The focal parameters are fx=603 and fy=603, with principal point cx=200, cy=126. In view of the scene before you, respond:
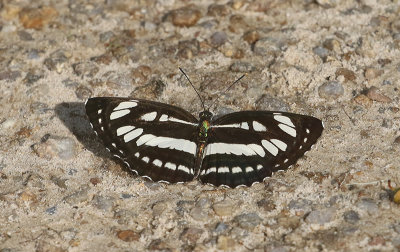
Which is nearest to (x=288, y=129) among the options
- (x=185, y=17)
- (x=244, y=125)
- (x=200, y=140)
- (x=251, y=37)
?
(x=244, y=125)

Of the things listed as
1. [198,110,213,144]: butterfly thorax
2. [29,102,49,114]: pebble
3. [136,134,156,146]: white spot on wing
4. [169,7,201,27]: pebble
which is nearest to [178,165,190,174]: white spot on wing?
[198,110,213,144]: butterfly thorax

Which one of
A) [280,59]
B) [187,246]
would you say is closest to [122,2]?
[280,59]

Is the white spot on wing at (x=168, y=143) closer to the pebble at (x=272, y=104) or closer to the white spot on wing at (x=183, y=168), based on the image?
the white spot on wing at (x=183, y=168)

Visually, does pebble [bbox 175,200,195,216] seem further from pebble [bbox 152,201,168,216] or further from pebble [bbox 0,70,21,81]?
pebble [bbox 0,70,21,81]

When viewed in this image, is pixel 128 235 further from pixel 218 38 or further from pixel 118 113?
pixel 218 38

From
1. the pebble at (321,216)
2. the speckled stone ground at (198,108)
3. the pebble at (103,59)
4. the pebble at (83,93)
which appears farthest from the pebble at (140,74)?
the pebble at (321,216)

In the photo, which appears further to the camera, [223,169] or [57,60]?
[57,60]
